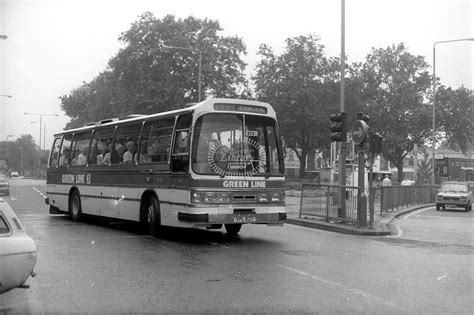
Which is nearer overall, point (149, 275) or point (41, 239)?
point (149, 275)

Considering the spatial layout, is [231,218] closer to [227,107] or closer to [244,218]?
[244,218]

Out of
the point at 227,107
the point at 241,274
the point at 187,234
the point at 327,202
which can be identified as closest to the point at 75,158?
the point at 187,234

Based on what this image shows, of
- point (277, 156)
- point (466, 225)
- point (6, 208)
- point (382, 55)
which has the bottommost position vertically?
point (466, 225)

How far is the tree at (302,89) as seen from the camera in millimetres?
49562

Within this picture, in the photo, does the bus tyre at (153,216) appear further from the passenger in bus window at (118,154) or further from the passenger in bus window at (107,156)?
the passenger in bus window at (107,156)

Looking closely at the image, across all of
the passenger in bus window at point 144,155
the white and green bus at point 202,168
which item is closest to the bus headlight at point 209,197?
the white and green bus at point 202,168

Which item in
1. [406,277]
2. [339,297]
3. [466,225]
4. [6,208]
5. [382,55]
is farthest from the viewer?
[382,55]

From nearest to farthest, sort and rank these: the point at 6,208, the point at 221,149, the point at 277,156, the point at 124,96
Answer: the point at 6,208, the point at 221,149, the point at 277,156, the point at 124,96

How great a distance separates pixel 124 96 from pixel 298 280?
38.9m

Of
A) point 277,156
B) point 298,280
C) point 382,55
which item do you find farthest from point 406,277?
point 382,55

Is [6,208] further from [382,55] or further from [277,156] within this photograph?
[382,55]

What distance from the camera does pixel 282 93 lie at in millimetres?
49969

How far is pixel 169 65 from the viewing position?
43.7m

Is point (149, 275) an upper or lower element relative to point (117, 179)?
lower
